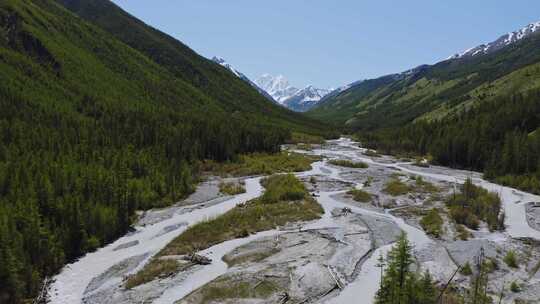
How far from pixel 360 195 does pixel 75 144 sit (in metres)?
47.3

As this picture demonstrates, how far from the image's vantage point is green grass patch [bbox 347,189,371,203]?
6006 centimetres

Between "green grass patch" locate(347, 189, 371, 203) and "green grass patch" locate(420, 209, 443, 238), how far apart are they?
34.9ft

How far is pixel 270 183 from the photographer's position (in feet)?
227

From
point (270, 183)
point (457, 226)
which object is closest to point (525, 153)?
point (457, 226)

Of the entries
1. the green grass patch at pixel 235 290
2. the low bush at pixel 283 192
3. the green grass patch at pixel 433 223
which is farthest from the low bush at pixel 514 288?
the low bush at pixel 283 192

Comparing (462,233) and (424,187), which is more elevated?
(424,187)

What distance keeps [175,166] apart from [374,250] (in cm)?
4130

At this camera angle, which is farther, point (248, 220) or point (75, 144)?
point (75, 144)

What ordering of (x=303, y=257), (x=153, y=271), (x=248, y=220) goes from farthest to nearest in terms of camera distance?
(x=248, y=220), (x=303, y=257), (x=153, y=271)

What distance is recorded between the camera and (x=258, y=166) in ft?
291

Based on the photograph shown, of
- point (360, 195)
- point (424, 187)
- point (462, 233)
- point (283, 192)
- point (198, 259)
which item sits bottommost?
point (198, 259)

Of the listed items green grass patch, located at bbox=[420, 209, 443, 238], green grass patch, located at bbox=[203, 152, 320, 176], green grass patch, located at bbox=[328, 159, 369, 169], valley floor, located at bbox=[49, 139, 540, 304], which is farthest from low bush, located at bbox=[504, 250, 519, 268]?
green grass patch, located at bbox=[328, 159, 369, 169]

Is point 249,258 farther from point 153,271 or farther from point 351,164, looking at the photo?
point 351,164

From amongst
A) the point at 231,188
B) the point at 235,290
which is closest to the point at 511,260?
the point at 235,290
